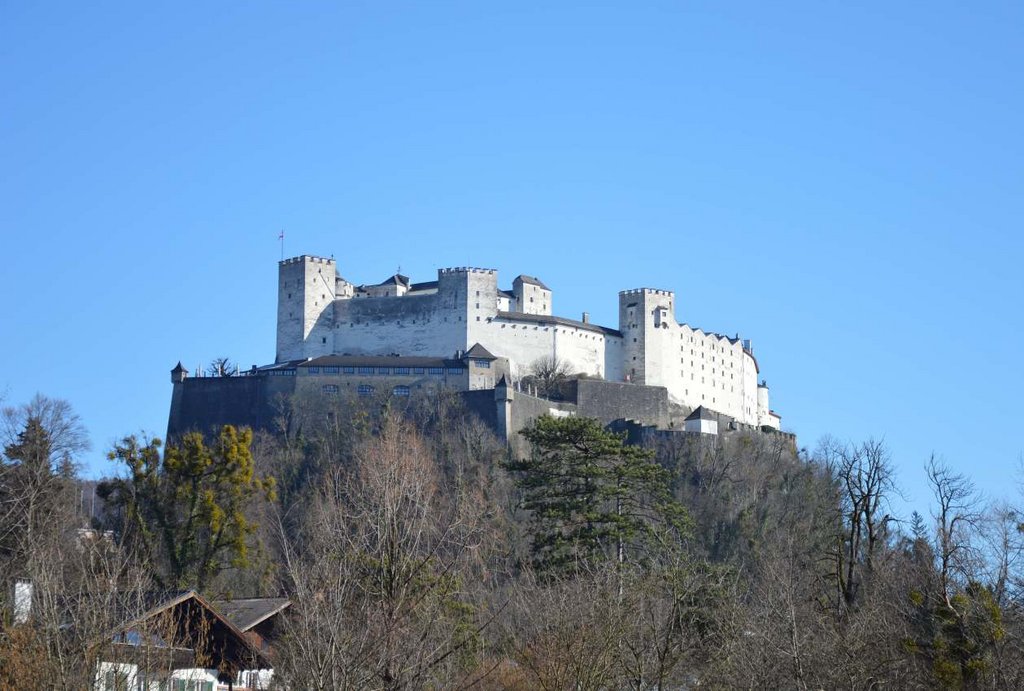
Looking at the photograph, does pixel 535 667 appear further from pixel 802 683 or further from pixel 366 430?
pixel 366 430

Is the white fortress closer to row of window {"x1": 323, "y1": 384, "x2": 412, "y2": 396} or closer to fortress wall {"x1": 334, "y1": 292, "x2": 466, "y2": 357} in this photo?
fortress wall {"x1": 334, "y1": 292, "x2": 466, "y2": 357}

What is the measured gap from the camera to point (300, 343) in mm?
86312

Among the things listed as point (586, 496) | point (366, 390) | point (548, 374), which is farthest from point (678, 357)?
point (586, 496)

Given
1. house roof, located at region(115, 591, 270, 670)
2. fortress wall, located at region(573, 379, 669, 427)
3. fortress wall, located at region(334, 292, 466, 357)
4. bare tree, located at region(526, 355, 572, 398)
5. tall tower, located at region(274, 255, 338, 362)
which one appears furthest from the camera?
tall tower, located at region(274, 255, 338, 362)

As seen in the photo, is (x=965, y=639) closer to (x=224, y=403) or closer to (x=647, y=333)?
(x=224, y=403)

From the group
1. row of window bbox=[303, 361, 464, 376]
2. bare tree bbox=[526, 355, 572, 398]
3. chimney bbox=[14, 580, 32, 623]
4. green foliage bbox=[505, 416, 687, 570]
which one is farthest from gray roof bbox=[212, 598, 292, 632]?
bare tree bbox=[526, 355, 572, 398]

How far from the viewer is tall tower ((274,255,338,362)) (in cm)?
8625

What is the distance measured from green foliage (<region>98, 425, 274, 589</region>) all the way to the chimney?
1297cm

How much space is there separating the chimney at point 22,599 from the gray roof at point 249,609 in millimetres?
4014

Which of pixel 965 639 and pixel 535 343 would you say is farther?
pixel 535 343

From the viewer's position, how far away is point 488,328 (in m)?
85.4

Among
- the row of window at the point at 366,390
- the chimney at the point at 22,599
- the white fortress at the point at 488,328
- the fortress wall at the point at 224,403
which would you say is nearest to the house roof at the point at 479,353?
the white fortress at the point at 488,328

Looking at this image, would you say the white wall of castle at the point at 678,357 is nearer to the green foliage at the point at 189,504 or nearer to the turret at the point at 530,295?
the turret at the point at 530,295

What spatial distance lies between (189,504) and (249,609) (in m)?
11.9
